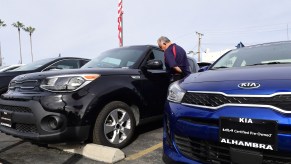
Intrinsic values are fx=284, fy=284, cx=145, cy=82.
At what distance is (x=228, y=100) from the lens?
2.16m

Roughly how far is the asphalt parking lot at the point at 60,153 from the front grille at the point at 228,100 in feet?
3.88

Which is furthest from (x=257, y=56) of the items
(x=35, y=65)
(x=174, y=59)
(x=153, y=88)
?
(x=35, y=65)

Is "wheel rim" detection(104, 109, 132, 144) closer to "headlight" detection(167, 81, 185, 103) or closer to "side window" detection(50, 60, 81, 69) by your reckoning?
"headlight" detection(167, 81, 185, 103)

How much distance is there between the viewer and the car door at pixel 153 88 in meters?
4.15

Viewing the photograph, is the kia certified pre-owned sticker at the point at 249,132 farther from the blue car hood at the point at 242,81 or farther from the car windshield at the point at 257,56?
the car windshield at the point at 257,56

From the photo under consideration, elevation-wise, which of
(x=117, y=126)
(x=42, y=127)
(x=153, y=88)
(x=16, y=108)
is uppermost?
(x=153, y=88)

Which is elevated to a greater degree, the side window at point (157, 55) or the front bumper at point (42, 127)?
the side window at point (157, 55)

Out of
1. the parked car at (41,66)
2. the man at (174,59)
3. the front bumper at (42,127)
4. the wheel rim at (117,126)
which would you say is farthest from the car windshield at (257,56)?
the parked car at (41,66)

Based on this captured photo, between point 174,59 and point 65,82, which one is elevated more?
point 174,59

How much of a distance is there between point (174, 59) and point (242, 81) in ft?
7.81

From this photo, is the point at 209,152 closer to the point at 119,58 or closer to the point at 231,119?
the point at 231,119

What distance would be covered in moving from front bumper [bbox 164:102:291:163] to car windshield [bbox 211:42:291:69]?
53.7 inches

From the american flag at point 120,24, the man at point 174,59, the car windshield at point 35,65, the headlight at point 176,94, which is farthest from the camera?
the american flag at point 120,24

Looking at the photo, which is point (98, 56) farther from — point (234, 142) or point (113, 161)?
point (234, 142)
